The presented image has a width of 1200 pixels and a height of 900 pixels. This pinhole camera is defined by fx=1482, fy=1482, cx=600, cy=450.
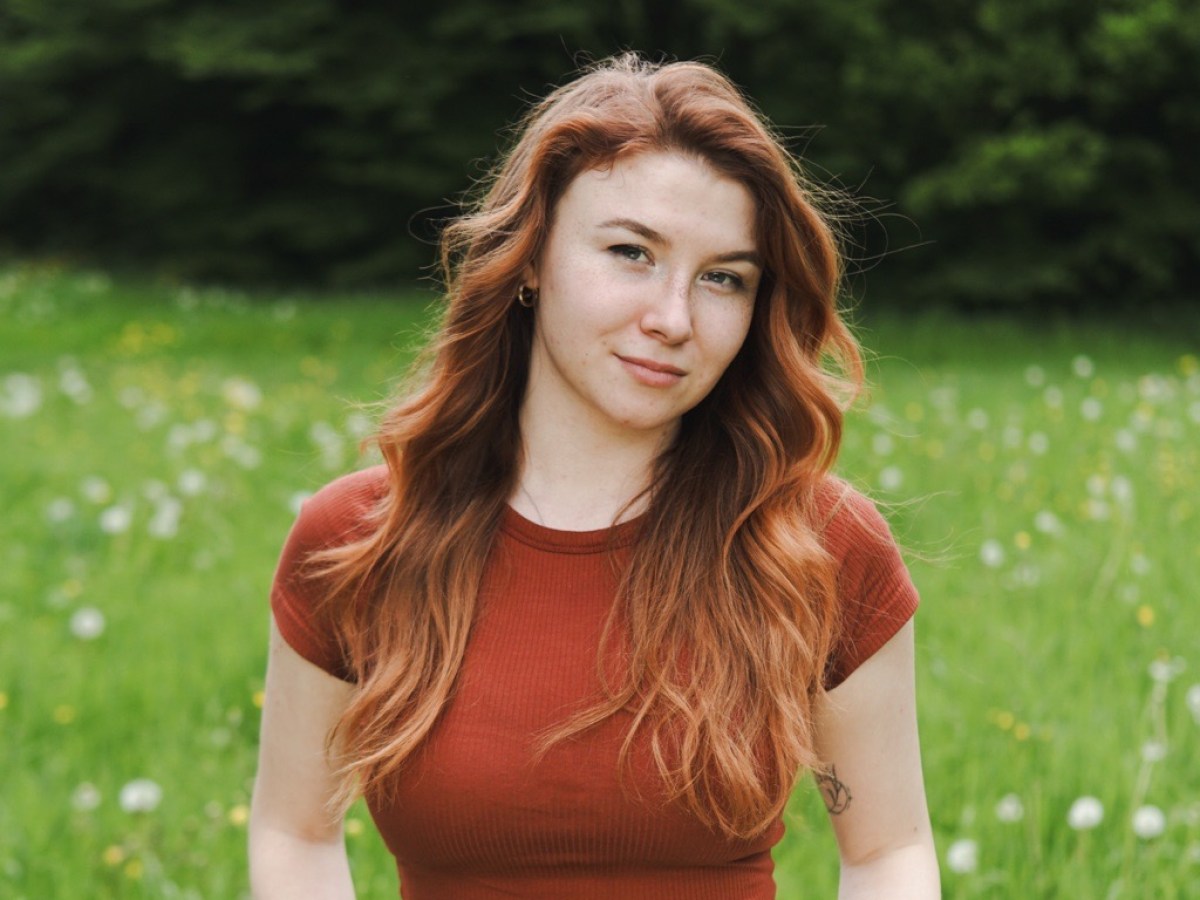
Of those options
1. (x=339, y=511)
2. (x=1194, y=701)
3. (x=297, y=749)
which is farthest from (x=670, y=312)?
(x=1194, y=701)

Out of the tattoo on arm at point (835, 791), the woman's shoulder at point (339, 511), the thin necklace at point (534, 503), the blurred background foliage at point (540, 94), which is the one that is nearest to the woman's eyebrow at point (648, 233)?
the thin necklace at point (534, 503)

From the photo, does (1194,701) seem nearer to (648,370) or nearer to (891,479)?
(648,370)

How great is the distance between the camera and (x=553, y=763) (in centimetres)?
182

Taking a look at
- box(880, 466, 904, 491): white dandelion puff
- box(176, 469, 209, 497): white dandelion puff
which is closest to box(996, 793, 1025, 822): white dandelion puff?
box(880, 466, 904, 491): white dandelion puff

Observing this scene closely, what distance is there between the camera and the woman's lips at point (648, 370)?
74.4 inches

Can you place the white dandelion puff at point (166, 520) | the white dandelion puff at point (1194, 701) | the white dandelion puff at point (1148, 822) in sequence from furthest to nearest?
the white dandelion puff at point (166, 520) → the white dandelion puff at point (1194, 701) → the white dandelion puff at point (1148, 822)

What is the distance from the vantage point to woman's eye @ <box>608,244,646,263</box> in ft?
6.20

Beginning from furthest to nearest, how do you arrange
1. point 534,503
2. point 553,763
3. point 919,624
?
point 919,624 → point 534,503 → point 553,763

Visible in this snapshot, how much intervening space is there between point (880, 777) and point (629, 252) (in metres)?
0.79

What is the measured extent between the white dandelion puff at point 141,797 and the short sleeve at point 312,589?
108 cm

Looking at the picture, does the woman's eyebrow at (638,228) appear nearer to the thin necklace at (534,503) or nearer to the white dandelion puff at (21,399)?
the thin necklace at (534,503)

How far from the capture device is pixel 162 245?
2020cm

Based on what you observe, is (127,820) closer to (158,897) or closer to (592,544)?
(158,897)

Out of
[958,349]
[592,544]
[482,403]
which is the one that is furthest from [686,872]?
[958,349]
